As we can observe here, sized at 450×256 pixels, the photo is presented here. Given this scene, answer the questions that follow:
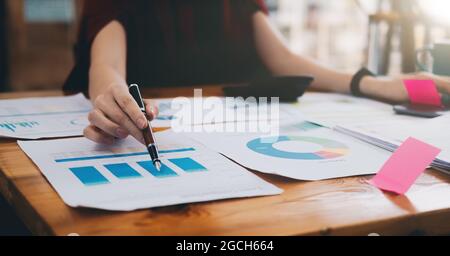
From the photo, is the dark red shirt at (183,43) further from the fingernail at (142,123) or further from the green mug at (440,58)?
the fingernail at (142,123)

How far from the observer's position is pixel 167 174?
2.07 feet

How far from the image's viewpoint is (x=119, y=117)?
2.48 ft

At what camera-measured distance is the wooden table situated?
0.50 metres

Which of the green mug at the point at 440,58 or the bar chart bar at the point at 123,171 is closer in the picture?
the bar chart bar at the point at 123,171

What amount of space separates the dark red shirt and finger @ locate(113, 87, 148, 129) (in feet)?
1.83

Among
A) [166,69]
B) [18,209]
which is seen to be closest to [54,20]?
[166,69]

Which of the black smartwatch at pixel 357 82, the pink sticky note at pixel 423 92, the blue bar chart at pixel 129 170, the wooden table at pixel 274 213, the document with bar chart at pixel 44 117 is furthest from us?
the black smartwatch at pixel 357 82

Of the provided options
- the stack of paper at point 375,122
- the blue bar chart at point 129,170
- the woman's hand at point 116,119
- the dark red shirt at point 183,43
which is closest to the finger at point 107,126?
the woman's hand at point 116,119

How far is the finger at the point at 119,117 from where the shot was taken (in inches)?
Answer: 29.3

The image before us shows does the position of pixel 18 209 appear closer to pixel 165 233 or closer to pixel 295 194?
pixel 165 233

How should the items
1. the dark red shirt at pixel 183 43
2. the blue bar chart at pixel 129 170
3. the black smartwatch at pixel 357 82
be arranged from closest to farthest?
the blue bar chart at pixel 129 170 → the black smartwatch at pixel 357 82 → the dark red shirt at pixel 183 43

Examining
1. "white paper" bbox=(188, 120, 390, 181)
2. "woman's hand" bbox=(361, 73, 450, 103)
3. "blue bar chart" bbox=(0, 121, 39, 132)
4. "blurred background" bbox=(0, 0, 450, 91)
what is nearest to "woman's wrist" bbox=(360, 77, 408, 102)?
"woman's hand" bbox=(361, 73, 450, 103)

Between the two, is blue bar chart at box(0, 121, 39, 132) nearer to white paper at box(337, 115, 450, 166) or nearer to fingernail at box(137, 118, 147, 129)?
fingernail at box(137, 118, 147, 129)

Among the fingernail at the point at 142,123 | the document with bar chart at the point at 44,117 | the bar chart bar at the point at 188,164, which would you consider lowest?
the document with bar chart at the point at 44,117
